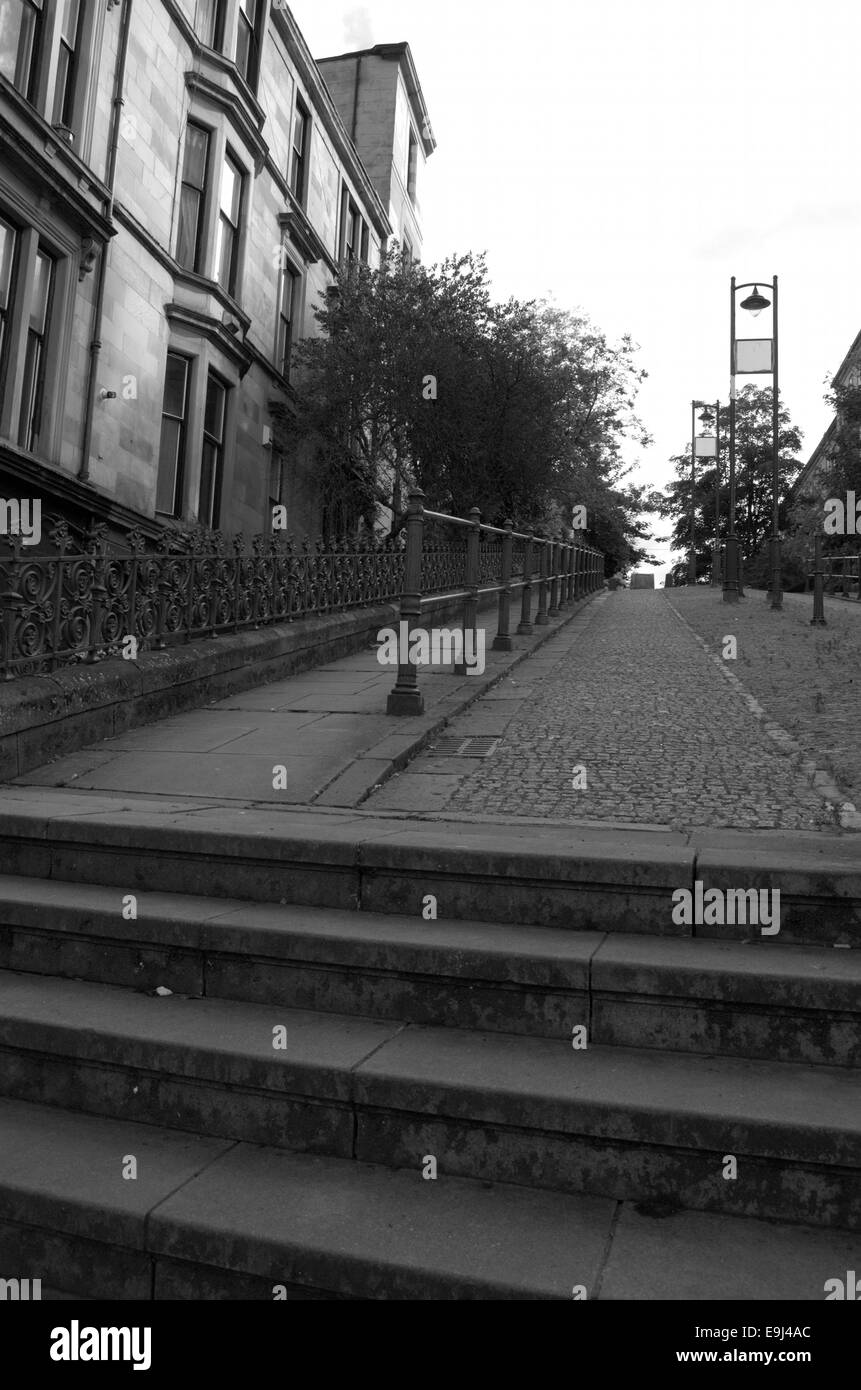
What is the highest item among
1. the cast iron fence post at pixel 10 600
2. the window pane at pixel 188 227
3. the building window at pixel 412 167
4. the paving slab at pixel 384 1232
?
the building window at pixel 412 167

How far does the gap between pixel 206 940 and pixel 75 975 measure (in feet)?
1.85

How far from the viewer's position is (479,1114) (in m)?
2.89

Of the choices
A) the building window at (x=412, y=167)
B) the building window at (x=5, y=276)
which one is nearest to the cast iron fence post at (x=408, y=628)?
the building window at (x=5, y=276)

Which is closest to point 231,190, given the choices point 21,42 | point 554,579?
point 21,42

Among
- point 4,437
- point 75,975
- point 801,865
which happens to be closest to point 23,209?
point 4,437

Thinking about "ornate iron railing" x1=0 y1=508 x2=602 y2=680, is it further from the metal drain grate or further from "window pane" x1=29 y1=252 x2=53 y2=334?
"window pane" x1=29 y1=252 x2=53 y2=334

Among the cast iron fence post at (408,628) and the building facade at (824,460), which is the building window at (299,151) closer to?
the cast iron fence post at (408,628)

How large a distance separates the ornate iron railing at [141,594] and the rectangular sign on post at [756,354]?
1444cm

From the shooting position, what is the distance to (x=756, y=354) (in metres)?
22.4

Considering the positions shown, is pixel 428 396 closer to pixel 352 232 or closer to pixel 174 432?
pixel 174 432

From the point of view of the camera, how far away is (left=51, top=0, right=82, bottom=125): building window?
1339 cm

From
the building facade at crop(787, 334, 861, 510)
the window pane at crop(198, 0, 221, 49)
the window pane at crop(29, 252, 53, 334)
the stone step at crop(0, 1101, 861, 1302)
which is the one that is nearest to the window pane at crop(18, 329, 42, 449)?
the window pane at crop(29, 252, 53, 334)

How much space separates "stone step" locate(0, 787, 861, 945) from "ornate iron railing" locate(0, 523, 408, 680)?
1.79 meters

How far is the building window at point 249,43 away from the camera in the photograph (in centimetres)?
1934
